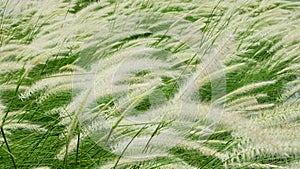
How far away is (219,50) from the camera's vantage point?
4.77 feet

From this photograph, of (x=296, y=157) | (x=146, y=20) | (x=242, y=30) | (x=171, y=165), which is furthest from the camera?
(x=146, y=20)

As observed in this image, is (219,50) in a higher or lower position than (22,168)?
higher

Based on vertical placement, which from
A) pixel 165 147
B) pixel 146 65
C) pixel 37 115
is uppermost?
pixel 146 65

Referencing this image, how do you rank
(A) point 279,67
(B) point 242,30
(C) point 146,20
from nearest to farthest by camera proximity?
(A) point 279,67 < (B) point 242,30 < (C) point 146,20

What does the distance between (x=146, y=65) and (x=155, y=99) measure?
32cm

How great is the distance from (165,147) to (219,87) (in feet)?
1.16

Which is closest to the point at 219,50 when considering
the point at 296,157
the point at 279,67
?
the point at 296,157

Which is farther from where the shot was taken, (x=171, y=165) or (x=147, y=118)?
(x=147, y=118)

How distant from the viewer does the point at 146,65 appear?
1.30 m

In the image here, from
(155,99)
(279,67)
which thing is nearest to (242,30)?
(279,67)

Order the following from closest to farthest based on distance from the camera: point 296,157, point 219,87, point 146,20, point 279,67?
1. point 296,157
2. point 219,87
3. point 279,67
4. point 146,20

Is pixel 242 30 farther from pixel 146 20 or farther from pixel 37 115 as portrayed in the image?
pixel 37 115

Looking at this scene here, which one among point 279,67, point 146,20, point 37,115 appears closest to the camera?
point 37,115

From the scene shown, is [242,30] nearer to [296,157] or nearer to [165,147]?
[296,157]
